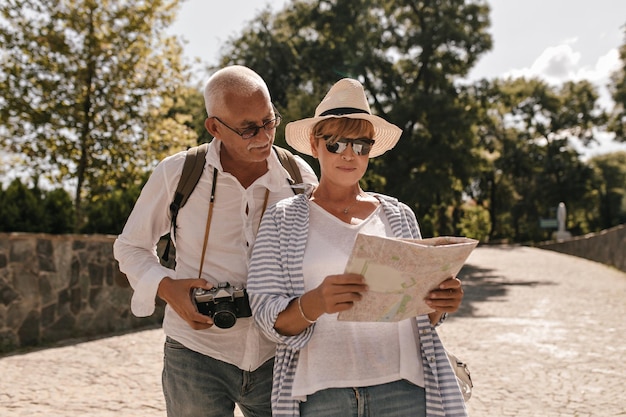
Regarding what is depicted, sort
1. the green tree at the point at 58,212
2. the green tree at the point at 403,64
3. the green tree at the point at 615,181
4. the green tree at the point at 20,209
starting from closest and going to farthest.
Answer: the green tree at the point at 20,209 < the green tree at the point at 58,212 < the green tree at the point at 403,64 < the green tree at the point at 615,181

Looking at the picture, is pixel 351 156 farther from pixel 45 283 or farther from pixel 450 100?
pixel 450 100

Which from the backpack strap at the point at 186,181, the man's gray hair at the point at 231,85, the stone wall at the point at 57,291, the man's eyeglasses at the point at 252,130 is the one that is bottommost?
the stone wall at the point at 57,291

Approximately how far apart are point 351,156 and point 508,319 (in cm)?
902

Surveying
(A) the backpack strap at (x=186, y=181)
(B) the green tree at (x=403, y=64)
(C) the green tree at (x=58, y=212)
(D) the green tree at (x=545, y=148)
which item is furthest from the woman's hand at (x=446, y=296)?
(D) the green tree at (x=545, y=148)

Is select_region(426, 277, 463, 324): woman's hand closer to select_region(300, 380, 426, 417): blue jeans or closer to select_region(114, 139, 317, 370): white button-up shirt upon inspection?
select_region(300, 380, 426, 417): blue jeans

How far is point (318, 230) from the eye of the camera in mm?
2070

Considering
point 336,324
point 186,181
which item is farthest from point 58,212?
point 336,324

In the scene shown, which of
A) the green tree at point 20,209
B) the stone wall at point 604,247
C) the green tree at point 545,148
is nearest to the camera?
the green tree at point 20,209

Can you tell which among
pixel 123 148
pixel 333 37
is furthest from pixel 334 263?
→ pixel 333 37

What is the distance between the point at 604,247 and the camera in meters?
22.7

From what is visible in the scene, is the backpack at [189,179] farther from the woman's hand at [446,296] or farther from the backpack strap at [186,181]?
the woman's hand at [446,296]

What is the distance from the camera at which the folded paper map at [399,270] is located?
163 cm

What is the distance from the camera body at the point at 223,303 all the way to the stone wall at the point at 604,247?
63.0ft

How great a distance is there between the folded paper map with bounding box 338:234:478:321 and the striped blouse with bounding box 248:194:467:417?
19 centimetres
